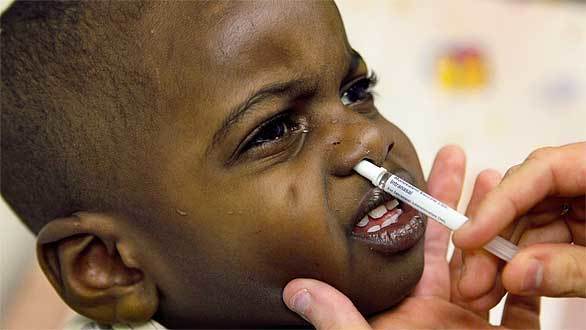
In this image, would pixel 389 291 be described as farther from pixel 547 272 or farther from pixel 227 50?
pixel 227 50

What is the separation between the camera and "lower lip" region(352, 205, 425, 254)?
87 cm

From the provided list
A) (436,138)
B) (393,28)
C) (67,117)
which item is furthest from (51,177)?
(393,28)

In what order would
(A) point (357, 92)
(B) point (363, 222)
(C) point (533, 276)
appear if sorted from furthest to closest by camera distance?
1. (A) point (357, 92)
2. (B) point (363, 222)
3. (C) point (533, 276)

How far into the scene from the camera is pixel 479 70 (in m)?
1.71

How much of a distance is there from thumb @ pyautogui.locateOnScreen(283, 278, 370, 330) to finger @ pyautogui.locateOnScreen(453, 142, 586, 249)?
137mm

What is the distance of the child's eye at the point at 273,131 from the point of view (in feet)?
2.87

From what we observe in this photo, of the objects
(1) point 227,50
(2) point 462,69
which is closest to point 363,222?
(1) point 227,50

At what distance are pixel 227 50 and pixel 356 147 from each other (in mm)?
181

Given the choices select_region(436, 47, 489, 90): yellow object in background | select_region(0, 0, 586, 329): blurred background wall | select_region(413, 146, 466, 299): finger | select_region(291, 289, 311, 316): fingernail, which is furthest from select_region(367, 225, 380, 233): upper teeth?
select_region(436, 47, 489, 90): yellow object in background

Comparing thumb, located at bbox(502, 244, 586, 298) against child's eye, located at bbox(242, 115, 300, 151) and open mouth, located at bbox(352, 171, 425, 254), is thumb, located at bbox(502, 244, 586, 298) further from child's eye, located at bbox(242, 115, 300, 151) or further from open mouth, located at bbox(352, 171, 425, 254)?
child's eye, located at bbox(242, 115, 300, 151)

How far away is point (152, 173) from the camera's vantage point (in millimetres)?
894

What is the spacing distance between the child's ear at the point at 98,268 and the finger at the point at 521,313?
1.57 ft

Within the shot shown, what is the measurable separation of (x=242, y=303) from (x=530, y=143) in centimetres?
87

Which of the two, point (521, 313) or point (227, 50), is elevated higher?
point (227, 50)
